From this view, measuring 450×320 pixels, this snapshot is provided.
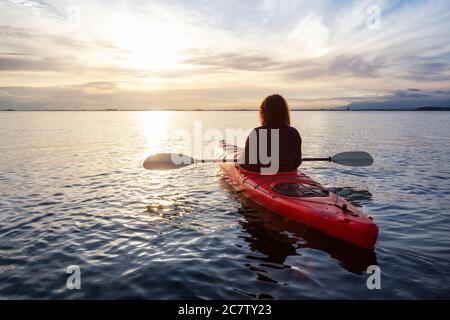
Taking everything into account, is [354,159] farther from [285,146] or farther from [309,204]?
[309,204]

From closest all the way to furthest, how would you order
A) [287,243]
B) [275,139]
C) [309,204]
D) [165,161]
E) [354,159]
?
1. [287,243]
2. [309,204]
3. [275,139]
4. [165,161]
5. [354,159]

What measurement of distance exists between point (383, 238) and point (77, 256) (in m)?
6.35

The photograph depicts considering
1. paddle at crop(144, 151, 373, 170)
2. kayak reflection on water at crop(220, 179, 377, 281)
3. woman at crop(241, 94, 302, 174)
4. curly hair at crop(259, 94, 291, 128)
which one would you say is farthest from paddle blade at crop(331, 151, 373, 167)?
kayak reflection on water at crop(220, 179, 377, 281)

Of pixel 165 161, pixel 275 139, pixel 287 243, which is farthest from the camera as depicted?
pixel 165 161

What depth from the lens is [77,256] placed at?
652 cm

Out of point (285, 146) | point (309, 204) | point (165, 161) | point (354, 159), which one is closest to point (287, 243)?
point (309, 204)

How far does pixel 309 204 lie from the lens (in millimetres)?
7660

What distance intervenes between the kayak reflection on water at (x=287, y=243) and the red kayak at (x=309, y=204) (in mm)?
181

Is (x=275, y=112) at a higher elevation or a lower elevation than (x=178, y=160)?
higher

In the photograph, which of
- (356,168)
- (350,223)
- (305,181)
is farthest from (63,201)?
(356,168)

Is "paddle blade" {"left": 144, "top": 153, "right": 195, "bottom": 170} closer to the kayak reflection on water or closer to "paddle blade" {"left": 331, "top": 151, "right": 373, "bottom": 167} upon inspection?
the kayak reflection on water

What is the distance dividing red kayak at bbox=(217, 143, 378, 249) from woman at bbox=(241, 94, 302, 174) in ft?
1.28

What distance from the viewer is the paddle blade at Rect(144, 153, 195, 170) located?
1133cm

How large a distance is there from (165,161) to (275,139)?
4.32m
